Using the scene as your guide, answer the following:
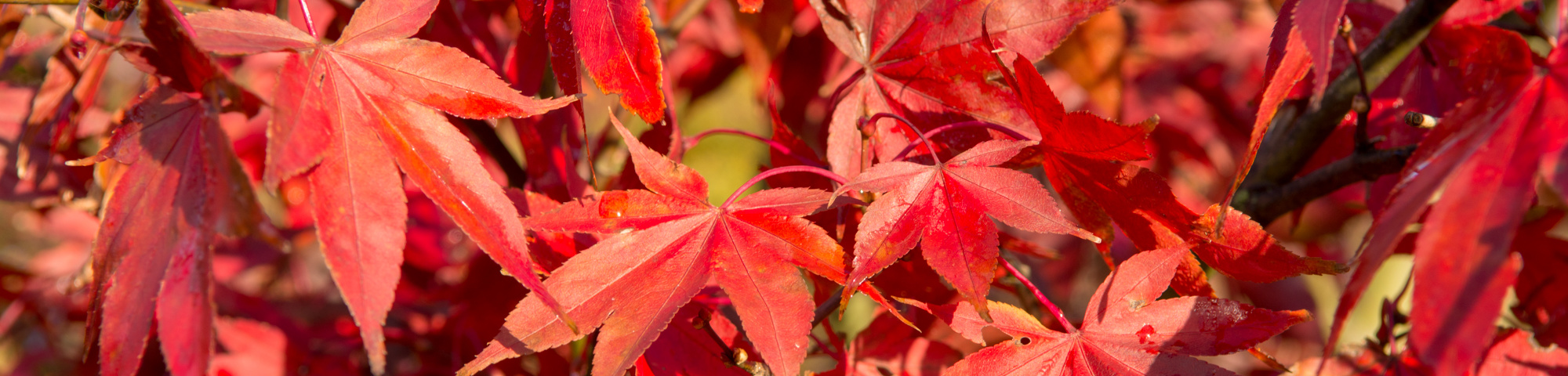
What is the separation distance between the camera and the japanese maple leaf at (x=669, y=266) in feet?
1.69

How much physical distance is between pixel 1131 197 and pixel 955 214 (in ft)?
0.41

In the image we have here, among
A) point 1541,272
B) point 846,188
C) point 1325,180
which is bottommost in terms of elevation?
point 1541,272

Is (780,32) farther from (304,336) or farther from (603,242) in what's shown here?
(304,336)

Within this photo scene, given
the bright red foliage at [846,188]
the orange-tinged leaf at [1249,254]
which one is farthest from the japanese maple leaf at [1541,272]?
the orange-tinged leaf at [1249,254]

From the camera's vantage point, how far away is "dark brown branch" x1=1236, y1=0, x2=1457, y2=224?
74cm

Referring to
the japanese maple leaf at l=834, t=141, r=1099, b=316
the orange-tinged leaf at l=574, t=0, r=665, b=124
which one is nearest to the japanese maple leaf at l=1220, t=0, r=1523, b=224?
the japanese maple leaf at l=834, t=141, r=1099, b=316

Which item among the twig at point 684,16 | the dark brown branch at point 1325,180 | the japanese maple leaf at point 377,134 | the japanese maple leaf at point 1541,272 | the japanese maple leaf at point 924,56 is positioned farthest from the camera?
the twig at point 684,16

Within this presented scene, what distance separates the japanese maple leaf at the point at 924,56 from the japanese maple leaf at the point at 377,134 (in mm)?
241

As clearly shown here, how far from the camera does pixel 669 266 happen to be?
55 centimetres

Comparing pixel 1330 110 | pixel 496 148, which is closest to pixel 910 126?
pixel 496 148

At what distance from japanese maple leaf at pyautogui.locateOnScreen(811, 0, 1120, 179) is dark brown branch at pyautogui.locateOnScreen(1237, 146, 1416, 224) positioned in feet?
1.17

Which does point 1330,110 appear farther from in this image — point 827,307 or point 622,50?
point 622,50

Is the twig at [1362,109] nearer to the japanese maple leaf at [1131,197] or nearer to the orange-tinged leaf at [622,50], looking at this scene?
the japanese maple leaf at [1131,197]

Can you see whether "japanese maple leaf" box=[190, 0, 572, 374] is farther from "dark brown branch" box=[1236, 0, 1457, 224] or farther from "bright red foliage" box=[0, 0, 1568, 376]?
"dark brown branch" box=[1236, 0, 1457, 224]
